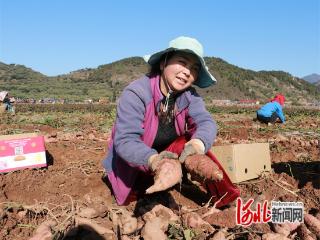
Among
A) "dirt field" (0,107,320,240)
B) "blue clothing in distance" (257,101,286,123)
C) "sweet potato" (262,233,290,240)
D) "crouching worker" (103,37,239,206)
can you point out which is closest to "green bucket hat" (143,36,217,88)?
"crouching worker" (103,37,239,206)

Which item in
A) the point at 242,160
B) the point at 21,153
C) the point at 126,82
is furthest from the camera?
the point at 126,82

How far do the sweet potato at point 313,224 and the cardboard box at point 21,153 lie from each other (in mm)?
2407

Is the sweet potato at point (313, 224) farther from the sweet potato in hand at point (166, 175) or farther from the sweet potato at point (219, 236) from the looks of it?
the sweet potato in hand at point (166, 175)

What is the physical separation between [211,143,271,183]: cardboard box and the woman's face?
1.04 metres

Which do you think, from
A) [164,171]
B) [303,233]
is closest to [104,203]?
[164,171]

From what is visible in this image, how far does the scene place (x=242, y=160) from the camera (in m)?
3.61

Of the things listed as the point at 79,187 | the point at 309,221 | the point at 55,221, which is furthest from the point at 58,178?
the point at 309,221

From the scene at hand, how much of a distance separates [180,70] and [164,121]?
0.41 meters

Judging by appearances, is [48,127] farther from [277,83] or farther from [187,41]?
[277,83]

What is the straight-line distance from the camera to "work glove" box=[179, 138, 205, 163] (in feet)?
7.91

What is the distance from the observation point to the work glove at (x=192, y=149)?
2.41 meters

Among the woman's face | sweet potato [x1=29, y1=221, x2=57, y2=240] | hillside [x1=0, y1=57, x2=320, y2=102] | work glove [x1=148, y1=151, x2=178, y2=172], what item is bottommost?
sweet potato [x1=29, y1=221, x2=57, y2=240]

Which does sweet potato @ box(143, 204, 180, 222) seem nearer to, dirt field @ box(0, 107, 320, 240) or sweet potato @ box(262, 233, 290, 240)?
dirt field @ box(0, 107, 320, 240)

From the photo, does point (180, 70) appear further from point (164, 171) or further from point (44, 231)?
point (44, 231)
